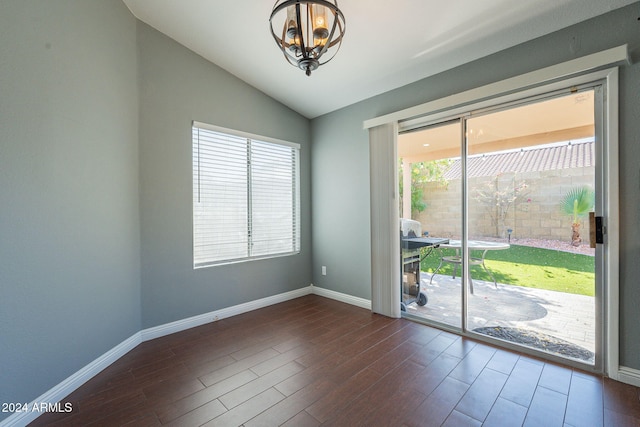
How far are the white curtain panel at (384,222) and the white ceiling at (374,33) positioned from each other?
2.18ft

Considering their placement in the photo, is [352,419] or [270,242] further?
[270,242]

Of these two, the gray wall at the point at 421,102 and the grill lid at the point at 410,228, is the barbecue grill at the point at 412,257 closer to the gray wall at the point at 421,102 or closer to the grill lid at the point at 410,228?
the grill lid at the point at 410,228

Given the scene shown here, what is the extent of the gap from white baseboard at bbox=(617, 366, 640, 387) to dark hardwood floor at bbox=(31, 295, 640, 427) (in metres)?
0.05

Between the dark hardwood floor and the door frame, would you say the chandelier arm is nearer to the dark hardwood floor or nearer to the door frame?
the door frame

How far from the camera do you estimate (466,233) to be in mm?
2773

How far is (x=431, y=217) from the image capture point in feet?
10.0

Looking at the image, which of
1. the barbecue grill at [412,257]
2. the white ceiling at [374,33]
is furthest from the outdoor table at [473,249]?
the white ceiling at [374,33]

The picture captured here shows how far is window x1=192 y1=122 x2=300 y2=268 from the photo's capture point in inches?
123

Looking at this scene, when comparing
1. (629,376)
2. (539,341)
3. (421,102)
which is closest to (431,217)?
(421,102)

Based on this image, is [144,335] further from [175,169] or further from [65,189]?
[175,169]

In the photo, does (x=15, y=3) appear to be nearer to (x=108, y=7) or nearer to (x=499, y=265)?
(x=108, y=7)

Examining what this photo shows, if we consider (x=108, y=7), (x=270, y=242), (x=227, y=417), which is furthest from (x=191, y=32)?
(x=227, y=417)

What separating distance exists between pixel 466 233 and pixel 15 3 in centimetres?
385

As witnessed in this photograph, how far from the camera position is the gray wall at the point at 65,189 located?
5.22 feet
